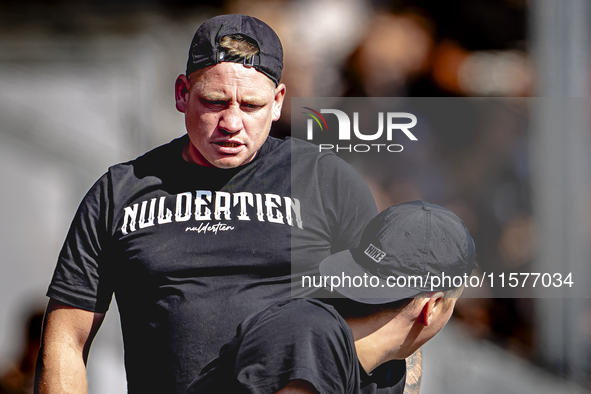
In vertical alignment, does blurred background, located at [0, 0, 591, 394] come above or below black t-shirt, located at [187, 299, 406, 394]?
above

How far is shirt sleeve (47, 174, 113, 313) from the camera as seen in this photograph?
6.83 ft

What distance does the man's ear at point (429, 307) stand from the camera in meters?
2.04

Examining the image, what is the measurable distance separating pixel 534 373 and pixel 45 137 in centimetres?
307

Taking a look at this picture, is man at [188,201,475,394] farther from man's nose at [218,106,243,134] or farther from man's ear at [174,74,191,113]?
man's ear at [174,74,191,113]

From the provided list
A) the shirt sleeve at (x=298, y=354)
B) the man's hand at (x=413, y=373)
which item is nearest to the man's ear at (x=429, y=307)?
the man's hand at (x=413, y=373)

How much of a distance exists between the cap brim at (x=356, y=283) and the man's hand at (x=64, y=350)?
2.65 feet

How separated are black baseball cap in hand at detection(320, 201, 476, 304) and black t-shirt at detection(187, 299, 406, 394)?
9.6 inches

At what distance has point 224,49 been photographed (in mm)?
1984

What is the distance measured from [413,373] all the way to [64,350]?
1.19 meters

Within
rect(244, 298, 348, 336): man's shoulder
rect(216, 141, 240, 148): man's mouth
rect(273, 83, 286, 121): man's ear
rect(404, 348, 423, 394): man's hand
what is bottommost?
rect(404, 348, 423, 394): man's hand

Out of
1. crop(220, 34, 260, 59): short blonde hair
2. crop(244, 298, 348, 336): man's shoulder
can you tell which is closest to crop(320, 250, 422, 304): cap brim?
crop(244, 298, 348, 336): man's shoulder

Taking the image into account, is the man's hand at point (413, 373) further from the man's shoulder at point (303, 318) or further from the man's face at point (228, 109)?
the man's face at point (228, 109)

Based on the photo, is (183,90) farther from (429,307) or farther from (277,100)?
Answer: (429,307)

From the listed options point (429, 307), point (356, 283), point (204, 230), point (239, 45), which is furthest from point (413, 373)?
point (239, 45)
